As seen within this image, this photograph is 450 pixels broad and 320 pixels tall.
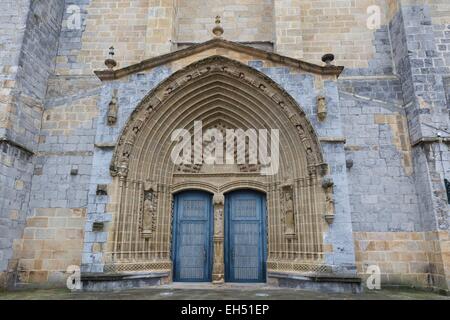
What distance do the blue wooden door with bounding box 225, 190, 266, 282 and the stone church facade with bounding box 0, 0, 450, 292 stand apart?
3cm

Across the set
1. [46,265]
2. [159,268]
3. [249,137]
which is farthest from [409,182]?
[46,265]

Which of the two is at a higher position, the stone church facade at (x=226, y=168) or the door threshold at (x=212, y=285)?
the stone church facade at (x=226, y=168)

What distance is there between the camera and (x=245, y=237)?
7078 millimetres

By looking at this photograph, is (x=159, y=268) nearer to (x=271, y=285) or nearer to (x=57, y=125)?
(x=271, y=285)

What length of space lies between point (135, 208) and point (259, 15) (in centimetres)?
621

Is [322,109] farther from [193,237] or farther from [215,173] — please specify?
[193,237]

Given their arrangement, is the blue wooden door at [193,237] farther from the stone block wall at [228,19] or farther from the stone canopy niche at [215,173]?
the stone block wall at [228,19]

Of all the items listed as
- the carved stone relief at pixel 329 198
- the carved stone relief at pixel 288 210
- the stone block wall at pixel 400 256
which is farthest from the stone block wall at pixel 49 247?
the stone block wall at pixel 400 256

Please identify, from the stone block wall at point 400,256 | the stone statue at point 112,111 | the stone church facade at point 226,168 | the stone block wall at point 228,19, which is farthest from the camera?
the stone block wall at point 228,19

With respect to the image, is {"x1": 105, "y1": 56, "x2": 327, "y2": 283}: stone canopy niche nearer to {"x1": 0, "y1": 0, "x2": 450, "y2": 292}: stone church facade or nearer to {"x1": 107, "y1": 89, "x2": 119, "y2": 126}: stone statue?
{"x1": 0, "y1": 0, "x2": 450, "y2": 292}: stone church facade

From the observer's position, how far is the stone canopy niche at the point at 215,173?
6254 mm

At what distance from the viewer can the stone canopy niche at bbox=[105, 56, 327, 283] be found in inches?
246

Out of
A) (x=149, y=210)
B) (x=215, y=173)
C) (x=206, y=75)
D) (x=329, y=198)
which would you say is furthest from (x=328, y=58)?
(x=149, y=210)

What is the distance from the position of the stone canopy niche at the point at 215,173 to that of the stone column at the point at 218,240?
2cm
